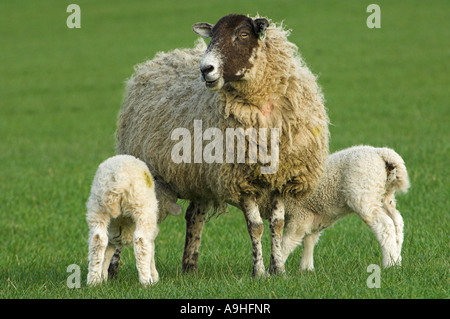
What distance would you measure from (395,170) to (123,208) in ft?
8.41

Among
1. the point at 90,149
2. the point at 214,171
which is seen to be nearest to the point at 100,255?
the point at 214,171

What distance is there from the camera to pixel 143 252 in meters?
6.22

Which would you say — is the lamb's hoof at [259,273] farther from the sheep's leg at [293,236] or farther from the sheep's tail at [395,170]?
the sheep's tail at [395,170]

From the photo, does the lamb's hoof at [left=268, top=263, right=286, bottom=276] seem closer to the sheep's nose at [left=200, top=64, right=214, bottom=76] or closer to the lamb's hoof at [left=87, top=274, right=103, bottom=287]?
the lamb's hoof at [left=87, top=274, right=103, bottom=287]

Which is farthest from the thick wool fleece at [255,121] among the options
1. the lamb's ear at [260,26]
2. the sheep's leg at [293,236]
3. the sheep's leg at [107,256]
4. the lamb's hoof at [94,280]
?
the lamb's hoof at [94,280]

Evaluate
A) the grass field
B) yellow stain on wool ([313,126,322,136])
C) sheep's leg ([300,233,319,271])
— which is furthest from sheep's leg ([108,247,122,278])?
yellow stain on wool ([313,126,322,136])

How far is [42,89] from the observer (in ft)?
90.5

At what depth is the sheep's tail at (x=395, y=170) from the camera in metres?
7.07

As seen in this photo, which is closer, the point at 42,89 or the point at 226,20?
the point at 226,20

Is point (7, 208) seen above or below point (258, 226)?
below

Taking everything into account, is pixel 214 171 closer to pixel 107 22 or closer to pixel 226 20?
pixel 226 20

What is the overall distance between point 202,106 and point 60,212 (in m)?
4.77

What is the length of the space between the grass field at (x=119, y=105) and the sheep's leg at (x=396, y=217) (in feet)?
0.59

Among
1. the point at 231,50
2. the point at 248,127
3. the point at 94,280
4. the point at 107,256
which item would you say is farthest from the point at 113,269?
the point at 231,50
